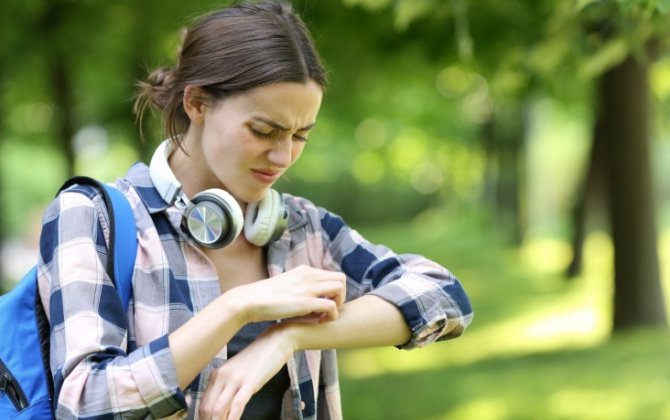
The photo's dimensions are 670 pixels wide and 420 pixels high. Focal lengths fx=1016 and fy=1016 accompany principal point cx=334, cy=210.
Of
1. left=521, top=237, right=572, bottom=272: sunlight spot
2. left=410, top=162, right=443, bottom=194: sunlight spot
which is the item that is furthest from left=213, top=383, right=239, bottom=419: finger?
left=410, top=162, right=443, bottom=194: sunlight spot

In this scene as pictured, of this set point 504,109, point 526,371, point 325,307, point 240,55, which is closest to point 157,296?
point 325,307

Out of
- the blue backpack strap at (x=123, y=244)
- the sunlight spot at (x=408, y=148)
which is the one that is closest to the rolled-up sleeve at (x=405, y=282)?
the blue backpack strap at (x=123, y=244)

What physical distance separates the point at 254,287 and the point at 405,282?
420mm

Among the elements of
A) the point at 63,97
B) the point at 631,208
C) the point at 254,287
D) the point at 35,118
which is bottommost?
the point at 631,208

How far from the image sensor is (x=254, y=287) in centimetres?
190

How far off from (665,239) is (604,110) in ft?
52.8

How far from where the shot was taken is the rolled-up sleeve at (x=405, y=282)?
7.07 ft

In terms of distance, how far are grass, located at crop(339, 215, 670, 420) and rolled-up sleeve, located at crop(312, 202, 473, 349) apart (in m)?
4.74

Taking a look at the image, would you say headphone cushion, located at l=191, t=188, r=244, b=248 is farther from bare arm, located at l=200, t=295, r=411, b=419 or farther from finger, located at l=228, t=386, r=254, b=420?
finger, located at l=228, t=386, r=254, b=420

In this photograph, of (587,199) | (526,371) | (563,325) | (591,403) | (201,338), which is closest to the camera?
(201,338)

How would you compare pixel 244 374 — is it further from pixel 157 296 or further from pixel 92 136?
pixel 92 136

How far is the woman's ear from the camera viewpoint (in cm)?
212

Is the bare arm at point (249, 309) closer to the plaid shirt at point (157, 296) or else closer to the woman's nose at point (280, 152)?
the plaid shirt at point (157, 296)

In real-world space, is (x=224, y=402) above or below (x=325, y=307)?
below
